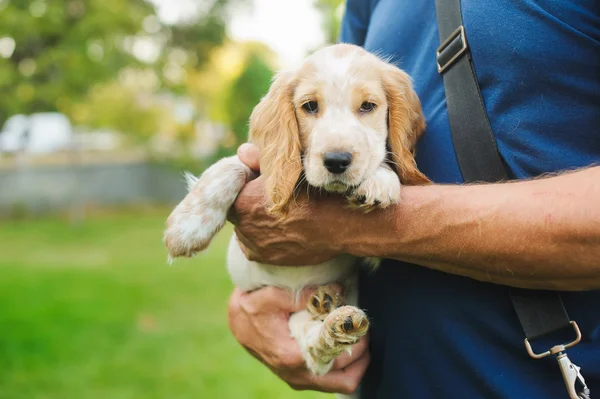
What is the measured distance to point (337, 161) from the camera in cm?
246

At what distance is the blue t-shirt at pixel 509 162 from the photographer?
2.17 metres

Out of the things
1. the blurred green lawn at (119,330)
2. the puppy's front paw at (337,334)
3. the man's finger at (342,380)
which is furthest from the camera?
the blurred green lawn at (119,330)

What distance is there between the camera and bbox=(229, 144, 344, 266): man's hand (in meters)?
2.49

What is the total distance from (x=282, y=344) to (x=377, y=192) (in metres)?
Answer: 0.89

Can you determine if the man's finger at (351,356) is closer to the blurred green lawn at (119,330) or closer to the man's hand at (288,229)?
the man's hand at (288,229)

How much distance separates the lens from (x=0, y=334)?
898cm

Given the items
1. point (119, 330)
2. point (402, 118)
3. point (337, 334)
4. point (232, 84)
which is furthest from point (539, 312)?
point (232, 84)

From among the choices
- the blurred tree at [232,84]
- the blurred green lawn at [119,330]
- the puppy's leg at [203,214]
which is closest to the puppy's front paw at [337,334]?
the puppy's leg at [203,214]

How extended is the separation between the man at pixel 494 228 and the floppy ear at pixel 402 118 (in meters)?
0.05

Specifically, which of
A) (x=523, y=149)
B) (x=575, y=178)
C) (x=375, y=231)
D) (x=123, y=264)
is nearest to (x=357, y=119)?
(x=375, y=231)

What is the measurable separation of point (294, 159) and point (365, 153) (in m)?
0.32

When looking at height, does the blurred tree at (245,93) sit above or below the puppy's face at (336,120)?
below

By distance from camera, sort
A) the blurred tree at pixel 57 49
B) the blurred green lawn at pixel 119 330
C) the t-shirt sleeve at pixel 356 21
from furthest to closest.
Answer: the blurred tree at pixel 57 49, the blurred green lawn at pixel 119 330, the t-shirt sleeve at pixel 356 21

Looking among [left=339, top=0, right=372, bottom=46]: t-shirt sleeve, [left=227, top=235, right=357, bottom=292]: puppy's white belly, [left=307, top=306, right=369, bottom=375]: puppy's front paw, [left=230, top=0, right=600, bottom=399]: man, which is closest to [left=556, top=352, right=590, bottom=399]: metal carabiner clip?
[left=230, top=0, right=600, bottom=399]: man
